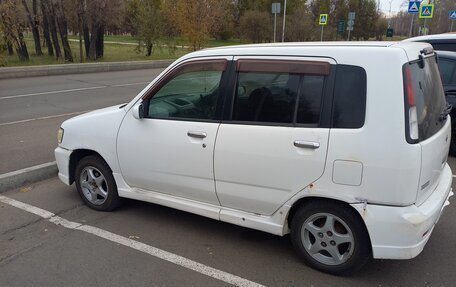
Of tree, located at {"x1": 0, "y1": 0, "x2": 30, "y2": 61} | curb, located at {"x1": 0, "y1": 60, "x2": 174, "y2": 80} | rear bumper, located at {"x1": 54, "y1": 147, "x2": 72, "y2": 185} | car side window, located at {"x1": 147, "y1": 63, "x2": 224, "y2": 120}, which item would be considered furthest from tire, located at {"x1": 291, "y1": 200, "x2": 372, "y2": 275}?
tree, located at {"x1": 0, "y1": 0, "x2": 30, "y2": 61}

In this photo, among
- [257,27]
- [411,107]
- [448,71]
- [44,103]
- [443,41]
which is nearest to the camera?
[411,107]

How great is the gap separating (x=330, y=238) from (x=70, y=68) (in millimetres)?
18310

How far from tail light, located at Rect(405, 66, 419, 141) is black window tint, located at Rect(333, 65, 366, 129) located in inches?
11.5

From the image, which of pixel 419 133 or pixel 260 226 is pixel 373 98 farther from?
pixel 260 226

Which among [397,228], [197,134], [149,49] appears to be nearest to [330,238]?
[397,228]

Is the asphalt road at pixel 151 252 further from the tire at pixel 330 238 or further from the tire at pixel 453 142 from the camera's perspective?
the tire at pixel 453 142

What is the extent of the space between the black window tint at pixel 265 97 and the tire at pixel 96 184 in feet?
5.57

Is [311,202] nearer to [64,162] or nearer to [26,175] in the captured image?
[64,162]

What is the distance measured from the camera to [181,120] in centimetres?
396

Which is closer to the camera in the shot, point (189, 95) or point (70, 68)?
point (189, 95)

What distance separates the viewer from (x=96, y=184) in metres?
4.72

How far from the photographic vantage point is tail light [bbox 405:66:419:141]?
9.97ft

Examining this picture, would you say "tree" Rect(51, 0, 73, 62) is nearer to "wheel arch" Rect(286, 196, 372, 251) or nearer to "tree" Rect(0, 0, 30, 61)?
"tree" Rect(0, 0, 30, 61)

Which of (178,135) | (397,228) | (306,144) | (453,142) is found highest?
(306,144)
